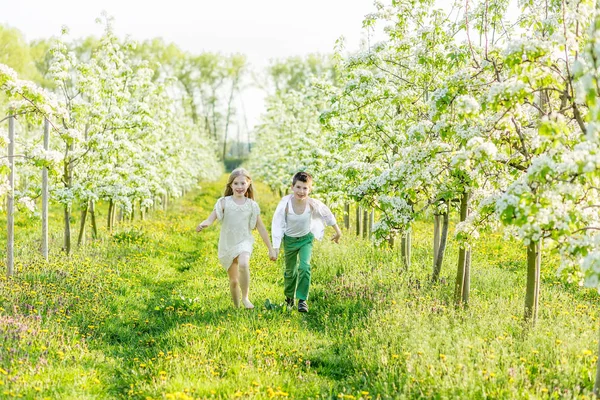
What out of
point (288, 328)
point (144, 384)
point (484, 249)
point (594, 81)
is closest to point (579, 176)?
point (594, 81)

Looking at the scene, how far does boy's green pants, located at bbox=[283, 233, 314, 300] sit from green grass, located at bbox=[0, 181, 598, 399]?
447 mm

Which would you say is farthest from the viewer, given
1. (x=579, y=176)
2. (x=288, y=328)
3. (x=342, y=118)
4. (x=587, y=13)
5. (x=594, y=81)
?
(x=342, y=118)

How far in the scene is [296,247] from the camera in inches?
343

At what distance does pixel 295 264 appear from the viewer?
880 centimetres

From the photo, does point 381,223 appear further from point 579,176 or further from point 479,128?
point 579,176

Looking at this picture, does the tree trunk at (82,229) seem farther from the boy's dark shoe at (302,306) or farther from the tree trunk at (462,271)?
the tree trunk at (462,271)

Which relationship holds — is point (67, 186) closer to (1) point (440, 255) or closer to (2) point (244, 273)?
(2) point (244, 273)

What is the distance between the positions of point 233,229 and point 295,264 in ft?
4.06

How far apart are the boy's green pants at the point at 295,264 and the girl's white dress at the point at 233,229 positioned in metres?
0.70

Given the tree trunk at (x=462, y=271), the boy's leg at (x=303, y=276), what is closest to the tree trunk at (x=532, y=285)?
the tree trunk at (x=462, y=271)

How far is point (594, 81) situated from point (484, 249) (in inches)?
468

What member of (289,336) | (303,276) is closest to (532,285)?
(289,336)

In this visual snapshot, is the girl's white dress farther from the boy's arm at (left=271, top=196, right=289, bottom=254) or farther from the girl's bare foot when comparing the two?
the girl's bare foot

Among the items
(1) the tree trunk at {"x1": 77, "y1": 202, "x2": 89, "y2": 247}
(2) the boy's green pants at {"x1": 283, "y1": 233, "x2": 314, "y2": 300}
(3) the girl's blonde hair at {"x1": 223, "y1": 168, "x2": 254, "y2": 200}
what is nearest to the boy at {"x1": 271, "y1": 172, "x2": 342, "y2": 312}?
(2) the boy's green pants at {"x1": 283, "y1": 233, "x2": 314, "y2": 300}
